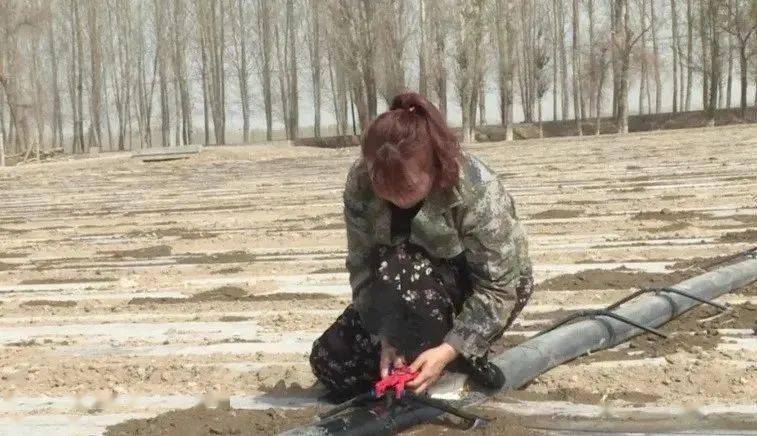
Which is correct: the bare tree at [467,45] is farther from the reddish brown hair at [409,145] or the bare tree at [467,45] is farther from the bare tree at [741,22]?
Answer: the reddish brown hair at [409,145]

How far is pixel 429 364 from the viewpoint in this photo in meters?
2.31

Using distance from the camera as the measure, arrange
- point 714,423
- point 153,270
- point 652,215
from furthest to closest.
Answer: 1. point 652,215
2. point 153,270
3. point 714,423

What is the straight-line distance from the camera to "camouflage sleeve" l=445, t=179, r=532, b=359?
91.3 inches

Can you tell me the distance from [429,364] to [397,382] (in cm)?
9

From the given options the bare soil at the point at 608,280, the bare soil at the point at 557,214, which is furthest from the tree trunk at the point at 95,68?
the bare soil at the point at 608,280

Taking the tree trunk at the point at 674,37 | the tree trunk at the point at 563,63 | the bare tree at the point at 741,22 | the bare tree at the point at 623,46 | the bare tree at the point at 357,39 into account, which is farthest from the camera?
the tree trunk at the point at 563,63

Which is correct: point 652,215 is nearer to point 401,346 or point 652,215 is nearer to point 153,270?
point 153,270

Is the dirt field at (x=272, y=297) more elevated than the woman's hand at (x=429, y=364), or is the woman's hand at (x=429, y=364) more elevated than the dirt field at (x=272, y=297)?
the woman's hand at (x=429, y=364)

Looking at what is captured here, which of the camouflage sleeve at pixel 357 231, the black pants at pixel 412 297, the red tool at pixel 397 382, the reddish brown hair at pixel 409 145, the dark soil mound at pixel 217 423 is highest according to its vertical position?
the reddish brown hair at pixel 409 145

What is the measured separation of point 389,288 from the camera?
2.44m

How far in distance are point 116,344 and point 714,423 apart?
2.06 metres

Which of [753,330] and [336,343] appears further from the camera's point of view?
[753,330]

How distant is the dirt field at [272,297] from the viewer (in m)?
2.60

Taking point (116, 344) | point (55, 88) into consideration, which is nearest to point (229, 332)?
point (116, 344)
